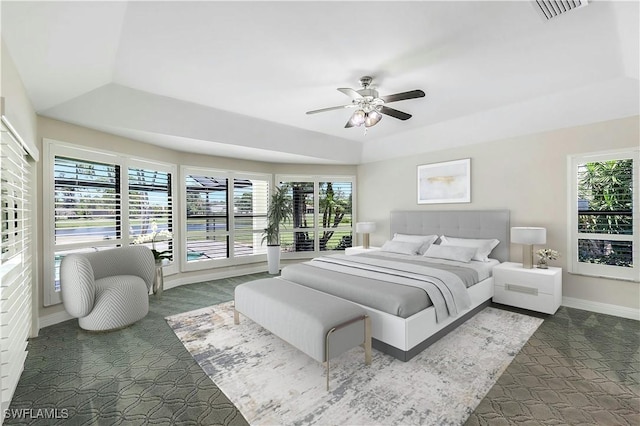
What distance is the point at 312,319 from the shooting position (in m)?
2.34

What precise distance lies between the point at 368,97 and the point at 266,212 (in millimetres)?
3992

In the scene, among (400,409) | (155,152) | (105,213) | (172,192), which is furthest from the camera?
(172,192)

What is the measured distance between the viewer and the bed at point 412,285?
8.64 feet

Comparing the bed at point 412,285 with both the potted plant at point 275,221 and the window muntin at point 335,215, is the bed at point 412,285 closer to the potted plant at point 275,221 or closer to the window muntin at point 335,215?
the window muntin at point 335,215

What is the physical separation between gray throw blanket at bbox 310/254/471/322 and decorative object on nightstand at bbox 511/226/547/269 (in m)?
1.32

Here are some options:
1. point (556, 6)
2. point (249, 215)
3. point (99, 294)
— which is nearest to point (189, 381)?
point (99, 294)

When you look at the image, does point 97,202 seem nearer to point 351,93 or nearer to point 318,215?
point 351,93

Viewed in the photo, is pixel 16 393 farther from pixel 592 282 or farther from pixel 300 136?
pixel 592 282

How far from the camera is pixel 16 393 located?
2158 millimetres

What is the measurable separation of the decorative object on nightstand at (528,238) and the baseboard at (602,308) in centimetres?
74

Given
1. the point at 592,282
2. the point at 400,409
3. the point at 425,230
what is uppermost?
the point at 425,230

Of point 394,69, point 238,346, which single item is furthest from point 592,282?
point 238,346

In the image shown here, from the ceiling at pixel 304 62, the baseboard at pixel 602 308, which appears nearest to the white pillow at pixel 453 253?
the baseboard at pixel 602 308

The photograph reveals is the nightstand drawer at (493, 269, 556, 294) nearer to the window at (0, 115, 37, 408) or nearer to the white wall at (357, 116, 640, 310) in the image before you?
the white wall at (357, 116, 640, 310)
